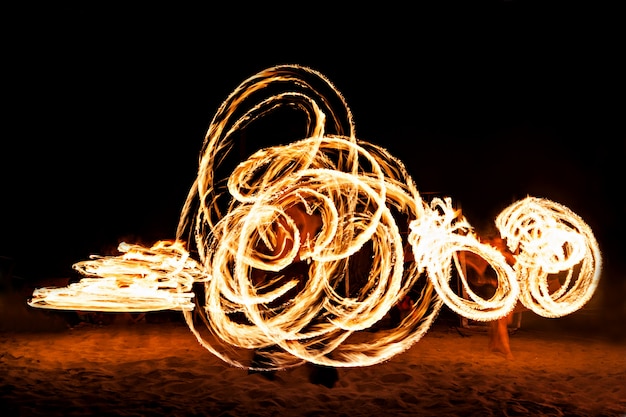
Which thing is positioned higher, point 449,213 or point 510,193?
point 510,193

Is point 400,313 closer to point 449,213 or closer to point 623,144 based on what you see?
point 449,213

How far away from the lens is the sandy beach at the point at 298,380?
3.97 meters

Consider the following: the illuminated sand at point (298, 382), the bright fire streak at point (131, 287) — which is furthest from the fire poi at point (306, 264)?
→ the illuminated sand at point (298, 382)

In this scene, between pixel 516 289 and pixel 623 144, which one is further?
pixel 623 144

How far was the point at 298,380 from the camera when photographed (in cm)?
462

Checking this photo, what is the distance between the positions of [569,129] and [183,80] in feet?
21.9

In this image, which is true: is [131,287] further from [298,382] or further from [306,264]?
[298,382]

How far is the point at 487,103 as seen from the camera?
9.41 metres

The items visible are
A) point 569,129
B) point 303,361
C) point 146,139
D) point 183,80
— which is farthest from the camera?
point 146,139

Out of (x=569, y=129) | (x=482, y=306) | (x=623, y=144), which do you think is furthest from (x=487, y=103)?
(x=482, y=306)

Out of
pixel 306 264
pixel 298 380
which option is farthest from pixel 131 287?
pixel 298 380

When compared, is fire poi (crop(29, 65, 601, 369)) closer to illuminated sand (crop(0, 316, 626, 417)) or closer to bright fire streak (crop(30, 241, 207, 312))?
bright fire streak (crop(30, 241, 207, 312))

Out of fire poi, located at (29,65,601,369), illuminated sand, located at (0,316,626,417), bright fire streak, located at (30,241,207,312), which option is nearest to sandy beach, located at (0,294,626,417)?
illuminated sand, located at (0,316,626,417)

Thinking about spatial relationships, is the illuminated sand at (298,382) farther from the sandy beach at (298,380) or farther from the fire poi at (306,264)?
the fire poi at (306,264)
